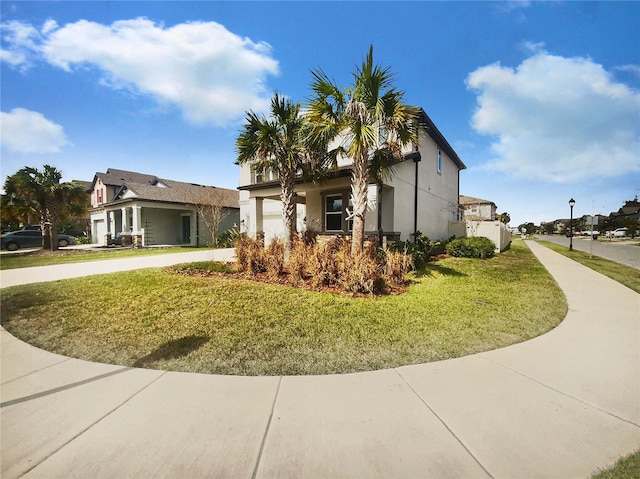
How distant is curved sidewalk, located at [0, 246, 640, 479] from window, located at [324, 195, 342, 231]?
1039 centimetres

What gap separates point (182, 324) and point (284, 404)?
3.10 m

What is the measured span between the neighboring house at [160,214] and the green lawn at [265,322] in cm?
1443

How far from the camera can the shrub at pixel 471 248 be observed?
1306cm

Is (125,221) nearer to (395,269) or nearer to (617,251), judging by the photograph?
(395,269)

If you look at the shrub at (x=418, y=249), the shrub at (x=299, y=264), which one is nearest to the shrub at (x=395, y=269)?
the shrub at (x=418, y=249)

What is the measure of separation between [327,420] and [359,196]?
611 cm

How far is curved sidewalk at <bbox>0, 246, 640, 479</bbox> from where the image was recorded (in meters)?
1.96

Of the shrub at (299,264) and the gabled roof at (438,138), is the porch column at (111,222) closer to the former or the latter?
the shrub at (299,264)

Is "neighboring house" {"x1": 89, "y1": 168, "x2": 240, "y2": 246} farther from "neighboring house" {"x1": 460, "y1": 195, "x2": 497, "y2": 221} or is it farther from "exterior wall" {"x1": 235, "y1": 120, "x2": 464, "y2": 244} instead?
"neighboring house" {"x1": 460, "y1": 195, "x2": 497, "y2": 221}

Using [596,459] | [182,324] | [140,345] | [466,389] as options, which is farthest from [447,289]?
[140,345]

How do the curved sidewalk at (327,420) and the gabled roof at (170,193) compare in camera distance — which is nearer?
the curved sidewalk at (327,420)

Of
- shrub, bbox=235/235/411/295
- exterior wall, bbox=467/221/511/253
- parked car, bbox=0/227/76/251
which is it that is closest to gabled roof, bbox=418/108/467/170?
exterior wall, bbox=467/221/511/253

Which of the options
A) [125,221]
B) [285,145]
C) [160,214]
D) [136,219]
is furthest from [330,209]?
[125,221]

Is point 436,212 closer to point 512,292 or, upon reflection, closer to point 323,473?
point 512,292
